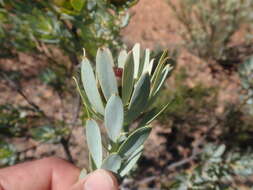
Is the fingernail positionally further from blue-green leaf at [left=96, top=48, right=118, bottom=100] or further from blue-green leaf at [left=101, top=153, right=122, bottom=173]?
blue-green leaf at [left=96, top=48, right=118, bottom=100]

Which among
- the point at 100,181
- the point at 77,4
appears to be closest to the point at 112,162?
the point at 100,181

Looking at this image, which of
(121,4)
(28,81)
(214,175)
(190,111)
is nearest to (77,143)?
(28,81)

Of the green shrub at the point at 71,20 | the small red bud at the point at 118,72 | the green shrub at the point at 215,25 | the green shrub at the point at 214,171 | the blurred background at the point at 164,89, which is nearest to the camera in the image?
the small red bud at the point at 118,72

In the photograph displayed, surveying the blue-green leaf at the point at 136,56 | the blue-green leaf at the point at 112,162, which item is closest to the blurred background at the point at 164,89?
the blue-green leaf at the point at 136,56

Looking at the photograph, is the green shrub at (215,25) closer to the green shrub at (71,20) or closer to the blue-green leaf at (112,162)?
the green shrub at (71,20)

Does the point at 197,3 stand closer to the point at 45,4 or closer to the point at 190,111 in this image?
the point at 190,111

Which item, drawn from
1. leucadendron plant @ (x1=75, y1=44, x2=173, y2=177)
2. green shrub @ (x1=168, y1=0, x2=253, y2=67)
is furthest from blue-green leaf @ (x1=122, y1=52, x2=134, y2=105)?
green shrub @ (x1=168, y1=0, x2=253, y2=67)

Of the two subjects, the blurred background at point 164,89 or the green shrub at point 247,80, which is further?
the green shrub at point 247,80
